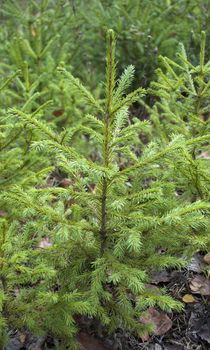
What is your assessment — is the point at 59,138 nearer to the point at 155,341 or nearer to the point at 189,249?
the point at 189,249

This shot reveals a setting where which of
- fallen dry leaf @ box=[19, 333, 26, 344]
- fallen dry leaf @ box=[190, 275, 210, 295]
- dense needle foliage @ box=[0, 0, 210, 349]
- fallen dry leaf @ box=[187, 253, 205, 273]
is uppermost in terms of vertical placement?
dense needle foliage @ box=[0, 0, 210, 349]

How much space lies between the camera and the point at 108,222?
256 cm

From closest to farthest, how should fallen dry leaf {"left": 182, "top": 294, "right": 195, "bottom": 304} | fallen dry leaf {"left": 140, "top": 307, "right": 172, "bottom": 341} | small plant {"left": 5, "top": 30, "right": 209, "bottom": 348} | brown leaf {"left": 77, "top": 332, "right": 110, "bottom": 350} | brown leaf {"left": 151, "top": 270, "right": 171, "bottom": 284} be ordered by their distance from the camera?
small plant {"left": 5, "top": 30, "right": 209, "bottom": 348}, brown leaf {"left": 77, "top": 332, "right": 110, "bottom": 350}, fallen dry leaf {"left": 140, "top": 307, "right": 172, "bottom": 341}, fallen dry leaf {"left": 182, "top": 294, "right": 195, "bottom": 304}, brown leaf {"left": 151, "top": 270, "right": 171, "bottom": 284}

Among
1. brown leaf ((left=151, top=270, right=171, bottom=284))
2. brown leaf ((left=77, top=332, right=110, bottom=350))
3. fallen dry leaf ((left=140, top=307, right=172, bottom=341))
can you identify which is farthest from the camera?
brown leaf ((left=151, top=270, right=171, bottom=284))

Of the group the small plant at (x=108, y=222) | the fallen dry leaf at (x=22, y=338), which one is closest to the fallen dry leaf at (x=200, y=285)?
the small plant at (x=108, y=222)

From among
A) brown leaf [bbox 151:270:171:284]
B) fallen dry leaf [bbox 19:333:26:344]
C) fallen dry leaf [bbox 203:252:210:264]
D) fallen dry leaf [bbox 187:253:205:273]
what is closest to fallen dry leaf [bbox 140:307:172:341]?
brown leaf [bbox 151:270:171:284]

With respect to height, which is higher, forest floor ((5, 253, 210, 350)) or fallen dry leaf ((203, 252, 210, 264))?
fallen dry leaf ((203, 252, 210, 264))

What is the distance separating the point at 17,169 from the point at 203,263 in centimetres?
167

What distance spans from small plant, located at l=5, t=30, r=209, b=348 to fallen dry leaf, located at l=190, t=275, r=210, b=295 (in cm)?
59

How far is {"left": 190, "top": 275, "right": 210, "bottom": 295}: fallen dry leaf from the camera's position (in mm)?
3104

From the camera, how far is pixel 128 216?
7.72ft

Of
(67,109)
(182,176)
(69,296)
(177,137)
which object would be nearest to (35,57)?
(67,109)

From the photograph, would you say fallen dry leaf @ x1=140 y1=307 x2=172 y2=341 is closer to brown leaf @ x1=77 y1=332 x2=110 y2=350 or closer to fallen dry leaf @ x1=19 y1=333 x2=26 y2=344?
brown leaf @ x1=77 y1=332 x2=110 y2=350

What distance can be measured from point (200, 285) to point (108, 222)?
1.07 meters
